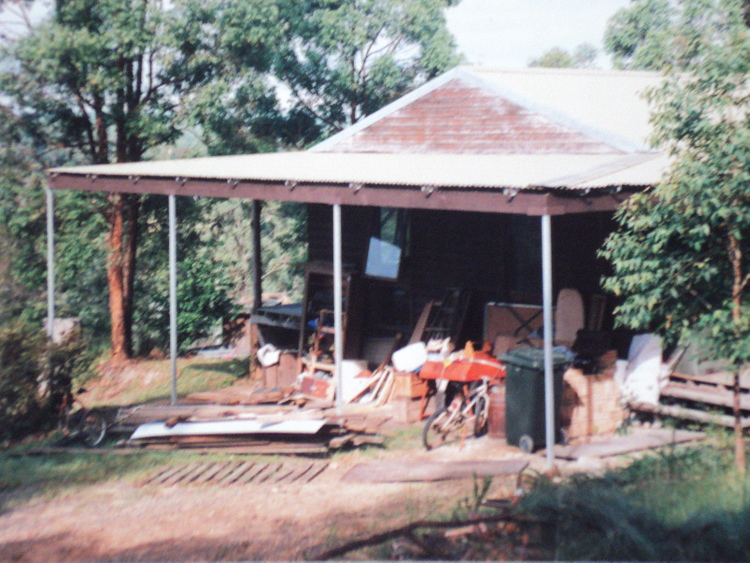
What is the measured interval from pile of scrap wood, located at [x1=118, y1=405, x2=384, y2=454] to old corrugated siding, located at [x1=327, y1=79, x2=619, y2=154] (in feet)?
17.6

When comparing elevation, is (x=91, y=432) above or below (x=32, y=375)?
below

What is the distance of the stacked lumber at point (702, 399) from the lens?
333 inches

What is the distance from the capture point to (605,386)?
30.2 feet

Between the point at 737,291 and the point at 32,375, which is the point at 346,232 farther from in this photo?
the point at 737,291

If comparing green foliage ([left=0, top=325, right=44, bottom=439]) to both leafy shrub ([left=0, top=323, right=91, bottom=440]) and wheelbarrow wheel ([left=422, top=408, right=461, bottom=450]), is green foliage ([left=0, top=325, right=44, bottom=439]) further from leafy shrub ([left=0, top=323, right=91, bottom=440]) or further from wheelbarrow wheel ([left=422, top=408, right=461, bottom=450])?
wheelbarrow wheel ([left=422, top=408, right=461, bottom=450])

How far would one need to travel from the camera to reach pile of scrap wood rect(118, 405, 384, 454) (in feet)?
29.3

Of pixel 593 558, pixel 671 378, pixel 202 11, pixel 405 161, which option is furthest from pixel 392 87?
pixel 593 558

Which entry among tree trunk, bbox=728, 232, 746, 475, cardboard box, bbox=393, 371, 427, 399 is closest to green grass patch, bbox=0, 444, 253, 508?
cardboard box, bbox=393, 371, 427, 399

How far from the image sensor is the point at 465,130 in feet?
42.8

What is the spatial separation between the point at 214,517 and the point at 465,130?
8.37m

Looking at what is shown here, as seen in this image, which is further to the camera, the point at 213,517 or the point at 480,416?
the point at 480,416

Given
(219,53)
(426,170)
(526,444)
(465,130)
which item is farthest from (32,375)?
(219,53)

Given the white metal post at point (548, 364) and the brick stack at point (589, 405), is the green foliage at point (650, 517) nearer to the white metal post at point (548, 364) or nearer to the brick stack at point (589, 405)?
the white metal post at point (548, 364)

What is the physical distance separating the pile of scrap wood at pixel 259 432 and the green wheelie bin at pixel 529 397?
164cm
